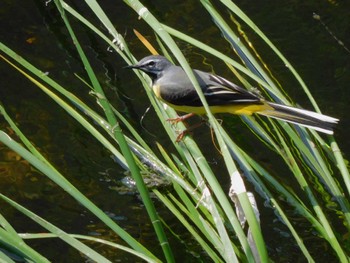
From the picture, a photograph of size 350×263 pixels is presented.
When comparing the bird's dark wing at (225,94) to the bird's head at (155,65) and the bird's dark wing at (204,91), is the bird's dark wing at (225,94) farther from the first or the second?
the bird's head at (155,65)

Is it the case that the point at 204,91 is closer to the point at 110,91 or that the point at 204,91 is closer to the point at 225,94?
the point at 225,94

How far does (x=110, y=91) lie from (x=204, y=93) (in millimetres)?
1789

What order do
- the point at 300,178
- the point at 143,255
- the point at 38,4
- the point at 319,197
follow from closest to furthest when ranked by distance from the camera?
the point at 143,255 → the point at 300,178 → the point at 319,197 → the point at 38,4

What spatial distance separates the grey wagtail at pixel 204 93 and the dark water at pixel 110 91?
3.17 feet

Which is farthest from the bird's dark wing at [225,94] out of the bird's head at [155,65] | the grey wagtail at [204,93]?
the bird's head at [155,65]

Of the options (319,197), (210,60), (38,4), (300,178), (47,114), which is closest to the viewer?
(300,178)

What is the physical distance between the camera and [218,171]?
16.4 feet

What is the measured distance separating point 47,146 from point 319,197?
1.85m

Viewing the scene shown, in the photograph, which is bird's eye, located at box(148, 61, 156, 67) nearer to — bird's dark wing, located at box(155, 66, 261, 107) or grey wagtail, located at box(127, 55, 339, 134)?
grey wagtail, located at box(127, 55, 339, 134)

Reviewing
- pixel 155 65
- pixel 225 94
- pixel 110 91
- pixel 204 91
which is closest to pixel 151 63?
pixel 155 65

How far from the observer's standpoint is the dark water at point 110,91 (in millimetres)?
4672

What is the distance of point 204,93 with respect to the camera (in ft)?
12.7

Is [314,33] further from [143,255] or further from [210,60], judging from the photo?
[143,255]

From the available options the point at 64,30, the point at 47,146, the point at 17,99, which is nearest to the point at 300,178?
the point at 47,146
